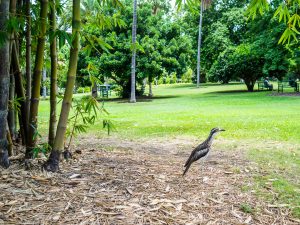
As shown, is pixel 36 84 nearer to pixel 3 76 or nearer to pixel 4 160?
pixel 3 76

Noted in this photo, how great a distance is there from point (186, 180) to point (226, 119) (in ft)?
24.4

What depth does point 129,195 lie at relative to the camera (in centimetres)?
349

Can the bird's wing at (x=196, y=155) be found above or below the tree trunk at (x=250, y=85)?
below

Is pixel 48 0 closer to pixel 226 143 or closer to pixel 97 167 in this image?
pixel 97 167

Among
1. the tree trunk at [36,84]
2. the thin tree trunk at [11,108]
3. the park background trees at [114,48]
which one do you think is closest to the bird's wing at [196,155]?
the park background trees at [114,48]

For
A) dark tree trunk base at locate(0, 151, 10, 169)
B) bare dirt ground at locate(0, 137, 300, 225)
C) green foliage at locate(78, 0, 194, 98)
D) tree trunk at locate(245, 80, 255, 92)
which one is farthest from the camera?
tree trunk at locate(245, 80, 255, 92)

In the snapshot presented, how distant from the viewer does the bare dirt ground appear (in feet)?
9.91

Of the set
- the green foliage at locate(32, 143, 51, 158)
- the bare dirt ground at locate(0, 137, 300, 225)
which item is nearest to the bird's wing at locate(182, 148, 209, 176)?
the bare dirt ground at locate(0, 137, 300, 225)

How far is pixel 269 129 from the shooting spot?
9047mm

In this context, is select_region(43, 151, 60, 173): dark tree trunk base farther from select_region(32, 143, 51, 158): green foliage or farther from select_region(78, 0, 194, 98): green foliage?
select_region(78, 0, 194, 98): green foliage

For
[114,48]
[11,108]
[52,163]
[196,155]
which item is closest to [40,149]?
[52,163]

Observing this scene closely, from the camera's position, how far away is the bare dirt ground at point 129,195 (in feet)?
9.91

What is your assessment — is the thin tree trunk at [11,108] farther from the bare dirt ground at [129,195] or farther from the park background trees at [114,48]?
the bare dirt ground at [129,195]

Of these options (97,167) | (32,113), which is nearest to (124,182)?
(97,167)
